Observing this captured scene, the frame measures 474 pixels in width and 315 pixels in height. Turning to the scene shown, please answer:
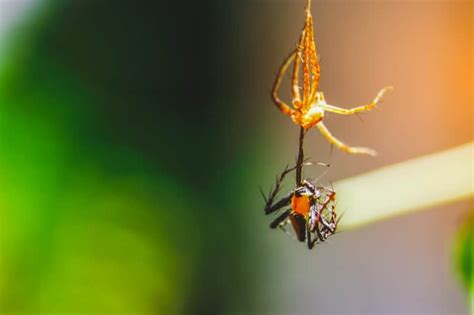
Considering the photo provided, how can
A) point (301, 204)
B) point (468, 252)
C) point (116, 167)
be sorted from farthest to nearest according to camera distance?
point (116, 167)
point (468, 252)
point (301, 204)

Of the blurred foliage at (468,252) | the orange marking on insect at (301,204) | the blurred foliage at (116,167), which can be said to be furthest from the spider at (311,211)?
the blurred foliage at (116,167)

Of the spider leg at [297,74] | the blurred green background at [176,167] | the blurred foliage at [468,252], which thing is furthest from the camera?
the blurred green background at [176,167]

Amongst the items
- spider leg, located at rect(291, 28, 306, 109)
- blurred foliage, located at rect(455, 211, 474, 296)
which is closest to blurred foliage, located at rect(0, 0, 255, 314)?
blurred foliage, located at rect(455, 211, 474, 296)

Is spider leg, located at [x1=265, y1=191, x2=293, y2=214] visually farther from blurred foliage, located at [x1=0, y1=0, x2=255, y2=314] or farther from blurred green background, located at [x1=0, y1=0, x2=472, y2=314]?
blurred foliage, located at [x1=0, y1=0, x2=255, y2=314]

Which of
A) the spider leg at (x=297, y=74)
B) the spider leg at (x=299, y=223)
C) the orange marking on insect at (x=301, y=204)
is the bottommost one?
the spider leg at (x=299, y=223)

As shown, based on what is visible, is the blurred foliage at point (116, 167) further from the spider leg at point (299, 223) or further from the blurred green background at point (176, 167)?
the spider leg at point (299, 223)

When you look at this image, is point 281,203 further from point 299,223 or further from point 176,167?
point 176,167

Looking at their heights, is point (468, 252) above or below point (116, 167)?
below

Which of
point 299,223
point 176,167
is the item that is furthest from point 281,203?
point 176,167

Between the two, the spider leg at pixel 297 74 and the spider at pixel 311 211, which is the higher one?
the spider leg at pixel 297 74
